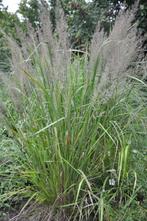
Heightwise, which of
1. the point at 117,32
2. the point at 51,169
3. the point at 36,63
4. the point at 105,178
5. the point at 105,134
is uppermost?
the point at 117,32

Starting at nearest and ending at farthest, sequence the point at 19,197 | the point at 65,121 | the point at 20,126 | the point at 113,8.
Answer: the point at 65,121, the point at 20,126, the point at 19,197, the point at 113,8

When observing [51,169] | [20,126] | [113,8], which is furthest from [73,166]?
[113,8]

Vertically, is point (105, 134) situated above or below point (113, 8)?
below

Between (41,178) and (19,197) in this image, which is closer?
(41,178)

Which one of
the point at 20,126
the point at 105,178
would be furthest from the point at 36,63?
the point at 105,178

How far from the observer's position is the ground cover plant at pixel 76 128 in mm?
2271

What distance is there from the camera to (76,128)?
7.55ft

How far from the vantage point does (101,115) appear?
2.36m

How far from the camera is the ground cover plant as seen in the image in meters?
2.27

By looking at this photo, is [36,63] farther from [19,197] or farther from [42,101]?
[19,197]

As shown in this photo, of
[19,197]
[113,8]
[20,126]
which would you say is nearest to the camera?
[20,126]

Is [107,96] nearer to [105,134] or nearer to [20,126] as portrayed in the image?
[105,134]

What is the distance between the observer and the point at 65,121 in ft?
7.48

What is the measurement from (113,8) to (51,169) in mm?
3695
